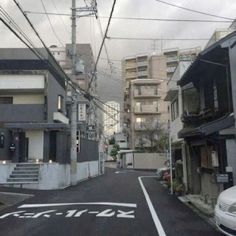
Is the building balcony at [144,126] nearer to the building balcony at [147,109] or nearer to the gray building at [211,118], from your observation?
the building balcony at [147,109]

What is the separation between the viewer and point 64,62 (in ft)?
231

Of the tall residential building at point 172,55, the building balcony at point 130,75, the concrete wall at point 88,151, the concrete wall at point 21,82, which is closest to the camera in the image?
the concrete wall at point 21,82

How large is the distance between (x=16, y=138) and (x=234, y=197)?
23.3 meters

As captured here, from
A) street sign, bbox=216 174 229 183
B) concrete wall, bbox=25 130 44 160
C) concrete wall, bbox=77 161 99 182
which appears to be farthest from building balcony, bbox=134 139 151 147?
street sign, bbox=216 174 229 183

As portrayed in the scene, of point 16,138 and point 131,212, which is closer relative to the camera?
point 131,212

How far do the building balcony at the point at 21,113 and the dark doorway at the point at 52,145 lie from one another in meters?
2.48

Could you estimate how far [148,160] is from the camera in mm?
64500

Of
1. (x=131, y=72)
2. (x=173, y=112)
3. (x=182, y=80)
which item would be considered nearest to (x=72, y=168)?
(x=173, y=112)

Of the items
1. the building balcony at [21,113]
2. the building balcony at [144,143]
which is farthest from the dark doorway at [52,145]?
the building balcony at [144,143]

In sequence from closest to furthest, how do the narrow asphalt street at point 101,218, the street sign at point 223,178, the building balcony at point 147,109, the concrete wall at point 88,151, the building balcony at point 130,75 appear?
the narrow asphalt street at point 101,218 → the street sign at point 223,178 → the concrete wall at point 88,151 → the building balcony at point 147,109 → the building balcony at point 130,75

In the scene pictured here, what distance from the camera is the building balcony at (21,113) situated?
33.9m

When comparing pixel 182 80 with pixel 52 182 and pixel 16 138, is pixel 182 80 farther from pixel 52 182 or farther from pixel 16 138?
pixel 16 138

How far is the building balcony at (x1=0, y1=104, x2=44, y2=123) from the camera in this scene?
3394cm

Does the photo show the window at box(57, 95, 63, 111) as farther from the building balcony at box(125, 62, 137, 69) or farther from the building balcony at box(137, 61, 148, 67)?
the building balcony at box(125, 62, 137, 69)
